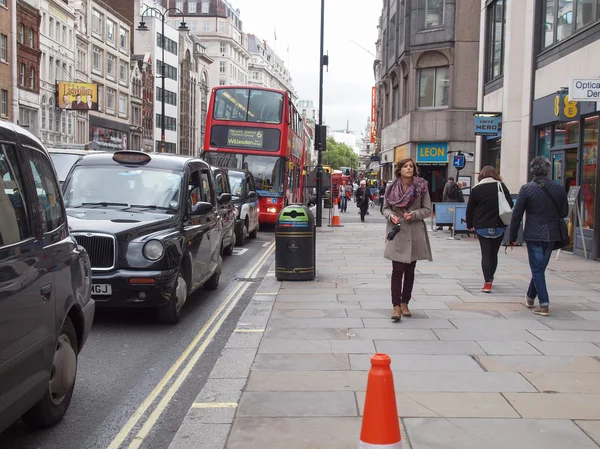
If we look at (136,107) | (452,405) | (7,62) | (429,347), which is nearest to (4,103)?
(7,62)

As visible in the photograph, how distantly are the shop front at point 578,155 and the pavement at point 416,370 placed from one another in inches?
174

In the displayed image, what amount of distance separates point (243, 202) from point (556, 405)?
14009mm

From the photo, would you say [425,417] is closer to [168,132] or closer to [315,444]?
[315,444]

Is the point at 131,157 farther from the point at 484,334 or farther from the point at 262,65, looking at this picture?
the point at 262,65

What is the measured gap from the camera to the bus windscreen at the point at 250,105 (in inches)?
840

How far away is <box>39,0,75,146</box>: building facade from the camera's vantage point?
48.7 m

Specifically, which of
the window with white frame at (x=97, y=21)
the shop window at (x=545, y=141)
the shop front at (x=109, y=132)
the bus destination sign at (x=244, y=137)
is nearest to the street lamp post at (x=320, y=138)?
the bus destination sign at (x=244, y=137)

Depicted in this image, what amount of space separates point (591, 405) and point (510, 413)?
63 cm

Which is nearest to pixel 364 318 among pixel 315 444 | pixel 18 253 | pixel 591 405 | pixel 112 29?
pixel 591 405

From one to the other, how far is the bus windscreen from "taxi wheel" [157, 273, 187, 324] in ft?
46.2

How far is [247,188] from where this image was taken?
1912 cm

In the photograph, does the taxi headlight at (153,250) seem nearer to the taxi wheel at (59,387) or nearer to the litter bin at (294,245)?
the taxi wheel at (59,387)

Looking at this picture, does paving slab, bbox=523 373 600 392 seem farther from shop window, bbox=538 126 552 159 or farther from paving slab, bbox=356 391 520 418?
shop window, bbox=538 126 552 159

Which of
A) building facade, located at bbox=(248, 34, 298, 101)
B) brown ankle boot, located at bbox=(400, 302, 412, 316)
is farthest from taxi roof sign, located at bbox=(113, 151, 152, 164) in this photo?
building facade, located at bbox=(248, 34, 298, 101)
